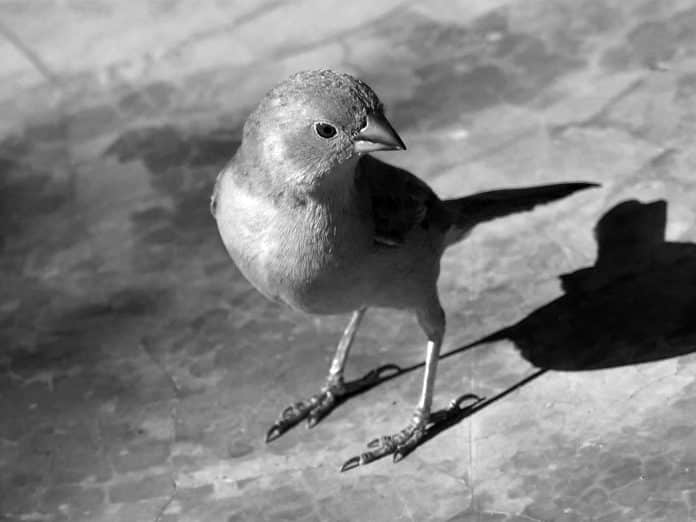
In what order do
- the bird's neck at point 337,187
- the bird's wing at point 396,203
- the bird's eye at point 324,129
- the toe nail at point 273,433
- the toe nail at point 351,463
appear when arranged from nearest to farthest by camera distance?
1. the bird's eye at point 324,129
2. the bird's neck at point 337,187
3. the bird's wing at point 396,203
4. the toe nail at point 351,463
5. the toe nail at point 273,433

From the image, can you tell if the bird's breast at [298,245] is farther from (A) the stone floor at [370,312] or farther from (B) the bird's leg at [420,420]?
(A) the stone floor at [370,312]

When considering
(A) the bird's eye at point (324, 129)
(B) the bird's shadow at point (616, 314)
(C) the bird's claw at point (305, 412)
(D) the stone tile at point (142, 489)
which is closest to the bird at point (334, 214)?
(A) the bird's eye at point (324, 129)

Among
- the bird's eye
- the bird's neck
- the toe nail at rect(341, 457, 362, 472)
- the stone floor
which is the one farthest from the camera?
the toe nail at rect(341, 457, 362, 472)

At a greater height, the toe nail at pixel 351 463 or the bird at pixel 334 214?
the bird at pixel 334 214

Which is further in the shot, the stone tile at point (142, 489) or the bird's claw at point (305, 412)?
the bird's claw at point (305, 412)

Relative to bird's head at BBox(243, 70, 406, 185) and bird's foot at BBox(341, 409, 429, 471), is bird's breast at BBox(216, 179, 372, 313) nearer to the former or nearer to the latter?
bird's head at BBox(243, 70, 406, 185)

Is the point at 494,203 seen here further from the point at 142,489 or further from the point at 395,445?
the point at 142,489

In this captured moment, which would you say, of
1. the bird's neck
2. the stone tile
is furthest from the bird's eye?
the stone tile

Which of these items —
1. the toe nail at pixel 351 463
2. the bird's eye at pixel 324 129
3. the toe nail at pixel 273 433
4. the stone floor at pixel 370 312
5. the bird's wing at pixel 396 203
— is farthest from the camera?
the toe nail at pixel 273 433

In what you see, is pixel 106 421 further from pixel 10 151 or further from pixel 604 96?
pixel 604 96

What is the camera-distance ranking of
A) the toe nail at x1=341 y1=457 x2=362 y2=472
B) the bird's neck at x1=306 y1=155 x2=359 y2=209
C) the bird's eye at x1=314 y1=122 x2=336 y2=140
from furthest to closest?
the toe nail at x1=341 y1=457 x2=362 y2=472 < the bird's neck at x1=306 y1=155 x2=359 y2=209 < the bird's eye at x1=314 y1=122 x2=336 y2=140
